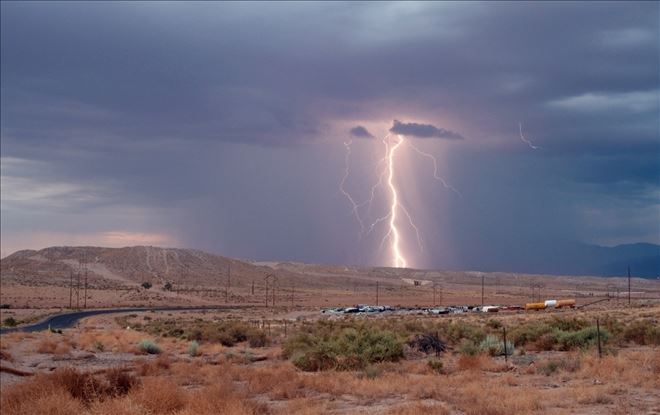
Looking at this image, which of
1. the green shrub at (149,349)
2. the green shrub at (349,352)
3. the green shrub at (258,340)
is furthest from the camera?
the green shrub at (258,340)

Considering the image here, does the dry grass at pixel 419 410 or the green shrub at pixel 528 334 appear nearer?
the dry grass at pixel 419 410

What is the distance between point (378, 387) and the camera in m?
24.9

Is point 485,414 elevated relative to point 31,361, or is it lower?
elevated

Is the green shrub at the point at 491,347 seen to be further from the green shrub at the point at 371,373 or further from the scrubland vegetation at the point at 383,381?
the green shrub at the point at 371,373

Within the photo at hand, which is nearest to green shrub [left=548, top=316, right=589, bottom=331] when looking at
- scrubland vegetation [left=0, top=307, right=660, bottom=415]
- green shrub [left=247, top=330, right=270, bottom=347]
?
scrubland vegetation [left=0, top=307, right=660, bottom=415]

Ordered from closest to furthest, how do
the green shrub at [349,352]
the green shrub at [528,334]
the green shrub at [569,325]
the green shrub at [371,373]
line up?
1. the green shrub at [371,373]
2. the green shrub at [349,352]
3. the green shrub at [528,334]
4. the green shrub at [569,325]

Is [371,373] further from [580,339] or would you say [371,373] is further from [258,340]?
[258,340]

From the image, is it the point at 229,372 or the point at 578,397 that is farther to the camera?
the point at 229,372

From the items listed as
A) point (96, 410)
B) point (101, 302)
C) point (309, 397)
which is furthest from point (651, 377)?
point (101, 302)

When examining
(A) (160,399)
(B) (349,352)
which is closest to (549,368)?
(B) (349,352)

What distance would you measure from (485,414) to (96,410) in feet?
34.2

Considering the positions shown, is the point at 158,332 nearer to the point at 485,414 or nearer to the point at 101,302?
the point at 485,414

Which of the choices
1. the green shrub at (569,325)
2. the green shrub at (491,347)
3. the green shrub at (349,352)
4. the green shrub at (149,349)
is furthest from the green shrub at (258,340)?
the green shrub at (569,325)

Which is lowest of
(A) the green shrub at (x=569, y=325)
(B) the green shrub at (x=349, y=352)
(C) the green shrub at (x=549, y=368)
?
(B) the green shrub at (x=349, y=352)
